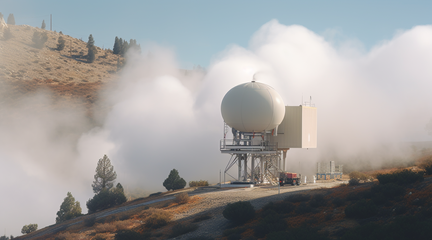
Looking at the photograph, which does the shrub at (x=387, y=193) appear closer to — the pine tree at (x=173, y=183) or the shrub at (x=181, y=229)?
the shrub at (x=181, y=229)

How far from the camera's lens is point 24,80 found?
93.3 meters

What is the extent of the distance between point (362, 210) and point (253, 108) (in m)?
18.9

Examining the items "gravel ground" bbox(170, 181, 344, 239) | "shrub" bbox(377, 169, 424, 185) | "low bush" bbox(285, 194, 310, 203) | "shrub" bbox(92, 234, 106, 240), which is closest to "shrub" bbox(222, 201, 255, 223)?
"gravel ground" bbox(170, 181, 344, 239)

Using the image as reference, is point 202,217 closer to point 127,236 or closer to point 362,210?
point 127,236

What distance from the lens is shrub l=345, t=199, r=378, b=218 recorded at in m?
15.7

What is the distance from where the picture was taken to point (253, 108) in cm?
3369

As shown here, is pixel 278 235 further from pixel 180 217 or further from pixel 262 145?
pixel 262 145

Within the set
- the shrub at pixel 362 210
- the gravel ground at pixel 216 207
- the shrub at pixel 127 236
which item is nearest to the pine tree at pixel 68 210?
the gravel ground at pixel 216 207

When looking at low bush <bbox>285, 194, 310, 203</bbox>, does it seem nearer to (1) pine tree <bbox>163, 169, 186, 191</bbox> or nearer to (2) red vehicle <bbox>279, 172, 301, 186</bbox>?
(2) red vehicle <bbox>279, 172, 301, 186</bbox>

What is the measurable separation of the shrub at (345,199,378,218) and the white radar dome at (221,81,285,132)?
18.2 m

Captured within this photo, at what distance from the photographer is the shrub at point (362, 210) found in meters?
15.7

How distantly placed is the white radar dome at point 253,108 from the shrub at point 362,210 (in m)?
18.2

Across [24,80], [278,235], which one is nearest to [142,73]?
[24,80]

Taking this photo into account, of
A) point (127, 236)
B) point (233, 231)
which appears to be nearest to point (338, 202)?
point (233, 231)
